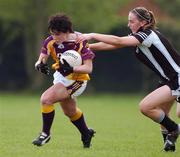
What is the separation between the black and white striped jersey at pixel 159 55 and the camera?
10617 millimetres

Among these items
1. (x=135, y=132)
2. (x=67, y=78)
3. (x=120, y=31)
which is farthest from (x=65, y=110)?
(x=120, y=31)

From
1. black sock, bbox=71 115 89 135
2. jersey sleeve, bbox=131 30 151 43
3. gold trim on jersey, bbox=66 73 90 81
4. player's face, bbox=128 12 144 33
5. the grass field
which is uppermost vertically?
player's face, bbox=128 12 144 33

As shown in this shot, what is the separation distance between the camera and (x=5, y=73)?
3928 cm

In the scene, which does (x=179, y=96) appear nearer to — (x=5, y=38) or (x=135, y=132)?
(x=135, y=132)

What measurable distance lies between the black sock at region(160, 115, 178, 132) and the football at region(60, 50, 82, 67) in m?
1.58

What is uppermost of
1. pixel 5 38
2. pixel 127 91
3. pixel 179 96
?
pixel 179 96

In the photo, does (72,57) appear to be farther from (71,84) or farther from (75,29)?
(75,29)

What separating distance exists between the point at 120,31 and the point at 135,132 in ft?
79.7

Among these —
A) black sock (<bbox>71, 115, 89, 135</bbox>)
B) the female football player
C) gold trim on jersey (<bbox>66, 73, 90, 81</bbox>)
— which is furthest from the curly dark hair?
black sock (<bbox>71, 115, 89, 135</bbox>)

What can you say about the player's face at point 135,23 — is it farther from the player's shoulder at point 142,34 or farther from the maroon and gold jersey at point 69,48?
the maroon and gold jersey at point 69,48

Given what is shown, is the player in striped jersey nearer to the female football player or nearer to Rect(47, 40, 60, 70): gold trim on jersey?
the female football player

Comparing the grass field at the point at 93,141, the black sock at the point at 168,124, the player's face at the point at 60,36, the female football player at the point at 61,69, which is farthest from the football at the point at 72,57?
the black sock at the point at 168,124

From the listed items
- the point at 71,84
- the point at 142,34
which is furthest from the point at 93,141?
the point at 142,34

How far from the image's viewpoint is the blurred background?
38062 millimetres
